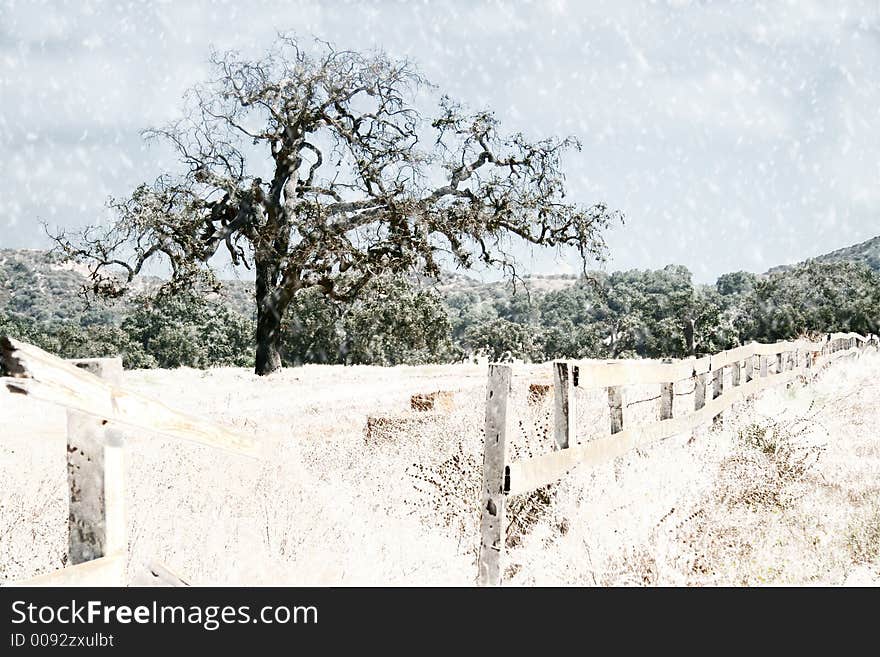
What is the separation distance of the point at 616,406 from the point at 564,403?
1.28 metres

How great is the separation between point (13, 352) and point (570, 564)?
3.53 metres

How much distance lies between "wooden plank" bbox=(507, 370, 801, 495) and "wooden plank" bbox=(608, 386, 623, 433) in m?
0.11

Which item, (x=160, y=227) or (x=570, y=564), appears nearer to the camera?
(x=570, y=564)

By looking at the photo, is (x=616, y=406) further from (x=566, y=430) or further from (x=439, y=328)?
(x=439, y=328)

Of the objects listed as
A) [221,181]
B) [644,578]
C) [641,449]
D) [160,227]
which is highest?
[221,181]

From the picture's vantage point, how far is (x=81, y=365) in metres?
3.12

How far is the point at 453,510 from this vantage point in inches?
240

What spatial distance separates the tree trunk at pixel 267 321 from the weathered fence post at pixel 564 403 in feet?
57.7

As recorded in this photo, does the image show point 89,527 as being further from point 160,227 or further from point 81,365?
point 160,227

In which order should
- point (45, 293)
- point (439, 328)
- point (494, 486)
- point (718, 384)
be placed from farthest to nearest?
1. point (45, 293)
2. point (439, 328)
3. point (718, 384)
4. point (494, 486)

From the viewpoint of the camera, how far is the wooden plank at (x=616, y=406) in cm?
636

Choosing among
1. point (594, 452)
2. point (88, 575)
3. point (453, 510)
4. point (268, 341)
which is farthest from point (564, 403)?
point (268, 341)
